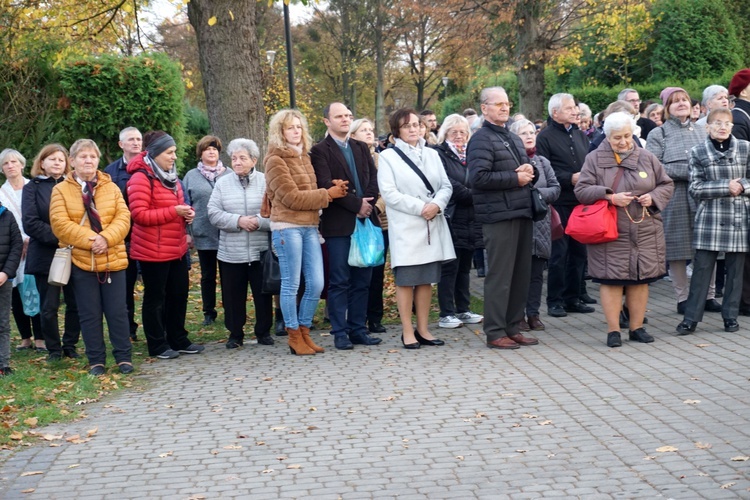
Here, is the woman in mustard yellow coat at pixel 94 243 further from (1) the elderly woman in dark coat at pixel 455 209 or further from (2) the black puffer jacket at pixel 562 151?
(2) the black puffer jacket at pixel 562 151

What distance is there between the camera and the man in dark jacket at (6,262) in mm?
8852

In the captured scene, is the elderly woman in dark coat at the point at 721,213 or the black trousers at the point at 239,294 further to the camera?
the black trousers at the point at 239,294

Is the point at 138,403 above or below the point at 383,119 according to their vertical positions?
below

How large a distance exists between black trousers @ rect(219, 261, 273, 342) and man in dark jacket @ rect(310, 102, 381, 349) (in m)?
0.86

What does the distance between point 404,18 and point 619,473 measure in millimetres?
42413

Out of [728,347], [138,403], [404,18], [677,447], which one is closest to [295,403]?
[138,403]

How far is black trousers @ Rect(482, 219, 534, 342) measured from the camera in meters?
9.10

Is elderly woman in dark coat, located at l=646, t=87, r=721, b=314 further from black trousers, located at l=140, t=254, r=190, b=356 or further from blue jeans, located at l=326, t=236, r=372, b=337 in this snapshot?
black trousers, located at l=140, t=254, r=190, b=356

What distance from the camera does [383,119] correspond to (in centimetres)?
5144

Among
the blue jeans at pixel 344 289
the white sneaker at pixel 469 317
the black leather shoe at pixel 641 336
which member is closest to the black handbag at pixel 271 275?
the blue jeans at pixel 344 289

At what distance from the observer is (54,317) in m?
9.66

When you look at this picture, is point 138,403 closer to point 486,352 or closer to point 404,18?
point 486,352

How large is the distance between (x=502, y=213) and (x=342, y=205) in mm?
1526

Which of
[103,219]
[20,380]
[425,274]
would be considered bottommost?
[20,380]
